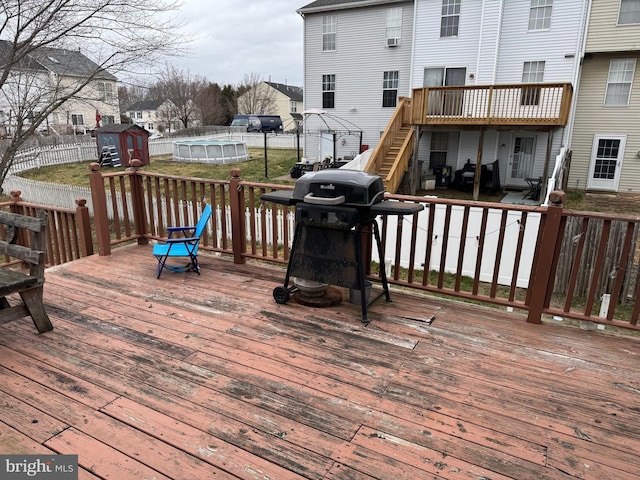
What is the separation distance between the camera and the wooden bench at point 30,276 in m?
2.78

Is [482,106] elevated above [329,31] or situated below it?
below

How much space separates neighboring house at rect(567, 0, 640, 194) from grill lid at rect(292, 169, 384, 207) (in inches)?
534

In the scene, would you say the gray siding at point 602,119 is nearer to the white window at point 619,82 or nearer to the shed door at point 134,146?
the white window at point 619,82

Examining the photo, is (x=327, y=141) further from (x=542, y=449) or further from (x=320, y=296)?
(x=542, y=449)

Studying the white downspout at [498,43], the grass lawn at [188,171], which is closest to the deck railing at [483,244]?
the grass lawn at [188,171]

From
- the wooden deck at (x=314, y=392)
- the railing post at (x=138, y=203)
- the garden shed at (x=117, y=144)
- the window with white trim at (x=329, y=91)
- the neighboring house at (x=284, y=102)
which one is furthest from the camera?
the neighboring house at (x=284, y=102)

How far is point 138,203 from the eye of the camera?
5.18 meters

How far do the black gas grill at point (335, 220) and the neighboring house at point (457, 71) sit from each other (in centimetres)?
967

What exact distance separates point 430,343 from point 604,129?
47.0ft

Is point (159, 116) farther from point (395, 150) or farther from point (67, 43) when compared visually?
point (395, 150)

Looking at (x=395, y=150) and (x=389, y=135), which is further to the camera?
(x=395, y=150)

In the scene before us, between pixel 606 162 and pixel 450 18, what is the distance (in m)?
7.02

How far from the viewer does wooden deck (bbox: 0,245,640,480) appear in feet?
6.16

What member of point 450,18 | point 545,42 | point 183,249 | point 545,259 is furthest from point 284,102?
point 545,259
